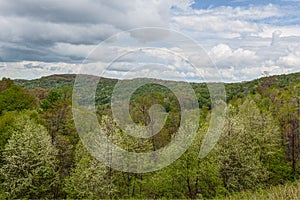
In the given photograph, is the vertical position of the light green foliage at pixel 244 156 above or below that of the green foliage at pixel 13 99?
below

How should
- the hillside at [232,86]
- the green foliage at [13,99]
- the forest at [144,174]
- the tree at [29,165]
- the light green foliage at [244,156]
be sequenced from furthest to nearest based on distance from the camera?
the green foliage at [13,99], the hillside at [232,86], the tree at [29,165], the light green foliage at [244,156], the forest at [144,174]

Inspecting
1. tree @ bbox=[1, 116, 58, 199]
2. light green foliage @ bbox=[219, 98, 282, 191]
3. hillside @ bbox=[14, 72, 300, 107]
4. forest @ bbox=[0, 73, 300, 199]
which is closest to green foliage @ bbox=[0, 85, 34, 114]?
forest @ bbox=[0, 73, 300, 199]

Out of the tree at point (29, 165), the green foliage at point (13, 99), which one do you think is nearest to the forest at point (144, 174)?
the tree at point (29, 165)

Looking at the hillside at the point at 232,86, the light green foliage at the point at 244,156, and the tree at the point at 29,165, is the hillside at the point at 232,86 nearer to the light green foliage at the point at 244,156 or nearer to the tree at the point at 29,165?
the light green foliage at the point at 244,156

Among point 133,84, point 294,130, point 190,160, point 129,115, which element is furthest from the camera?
point 294,130

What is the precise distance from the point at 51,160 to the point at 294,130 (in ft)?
93.1

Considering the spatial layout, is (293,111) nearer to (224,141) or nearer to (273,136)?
(273,136)

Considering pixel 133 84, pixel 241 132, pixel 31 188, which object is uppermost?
pixel 133 84

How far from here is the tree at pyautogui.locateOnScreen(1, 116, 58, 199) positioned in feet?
98.2

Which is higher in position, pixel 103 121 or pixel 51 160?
pixel 103 121

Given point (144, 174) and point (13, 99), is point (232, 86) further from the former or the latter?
point (144, 174)

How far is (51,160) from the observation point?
32.9 metres

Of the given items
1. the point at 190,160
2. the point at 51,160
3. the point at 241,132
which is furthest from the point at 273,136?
the point at 51,160

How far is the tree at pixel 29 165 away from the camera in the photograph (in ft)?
98.2
